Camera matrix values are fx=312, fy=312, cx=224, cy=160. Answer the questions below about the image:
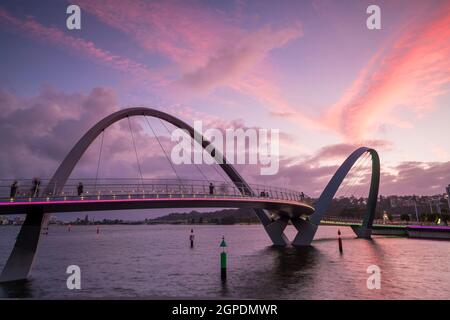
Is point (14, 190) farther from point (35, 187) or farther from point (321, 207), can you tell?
point (321, 207)

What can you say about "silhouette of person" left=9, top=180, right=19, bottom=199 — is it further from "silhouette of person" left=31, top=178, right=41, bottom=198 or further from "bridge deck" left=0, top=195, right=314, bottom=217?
"silhouette of person" left=31, top=178, right=41, bottom=198

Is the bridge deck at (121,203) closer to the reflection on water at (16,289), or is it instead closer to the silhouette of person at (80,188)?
the silhouette of person at (80,188)

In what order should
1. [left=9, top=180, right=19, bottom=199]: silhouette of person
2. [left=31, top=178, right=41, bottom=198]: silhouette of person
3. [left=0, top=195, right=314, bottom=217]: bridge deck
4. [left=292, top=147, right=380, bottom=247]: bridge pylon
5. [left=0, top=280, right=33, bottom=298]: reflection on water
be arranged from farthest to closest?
[left=292, top=147, right=380, bottom=247]: bridge pylon
[left=31, top=178, right=41, bottom=198]: silhouette of person
[left=0, top=195, right=314, bottom=217]: bridge deck
[left=9, top=180, right=19, bottom=199]: silhouette of person
[left=0, top=280, right=33, bottom=298]: reflection on water

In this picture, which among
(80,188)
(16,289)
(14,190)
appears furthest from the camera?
(80,188)

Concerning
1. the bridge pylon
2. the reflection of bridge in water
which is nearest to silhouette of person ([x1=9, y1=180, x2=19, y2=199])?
the reflection of bridge in water

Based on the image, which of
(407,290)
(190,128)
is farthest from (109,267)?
(407,290)

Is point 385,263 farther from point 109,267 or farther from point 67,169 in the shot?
point 67,169

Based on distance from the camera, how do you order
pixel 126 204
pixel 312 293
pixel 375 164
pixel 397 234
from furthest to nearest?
pixel 397 234, pixel 375 164, pixel 126 204, pixel 312 293

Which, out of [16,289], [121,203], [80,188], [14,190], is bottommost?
[16,289]

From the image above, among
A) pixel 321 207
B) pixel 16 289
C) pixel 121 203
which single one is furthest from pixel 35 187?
pixel 321 207

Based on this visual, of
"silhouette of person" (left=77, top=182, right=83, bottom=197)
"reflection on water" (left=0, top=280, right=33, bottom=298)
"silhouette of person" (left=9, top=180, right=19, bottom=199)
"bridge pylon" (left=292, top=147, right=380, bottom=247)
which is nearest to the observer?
"reflection on water" (left=0, top=280, right=33, bottom=298)

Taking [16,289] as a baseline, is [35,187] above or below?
above
